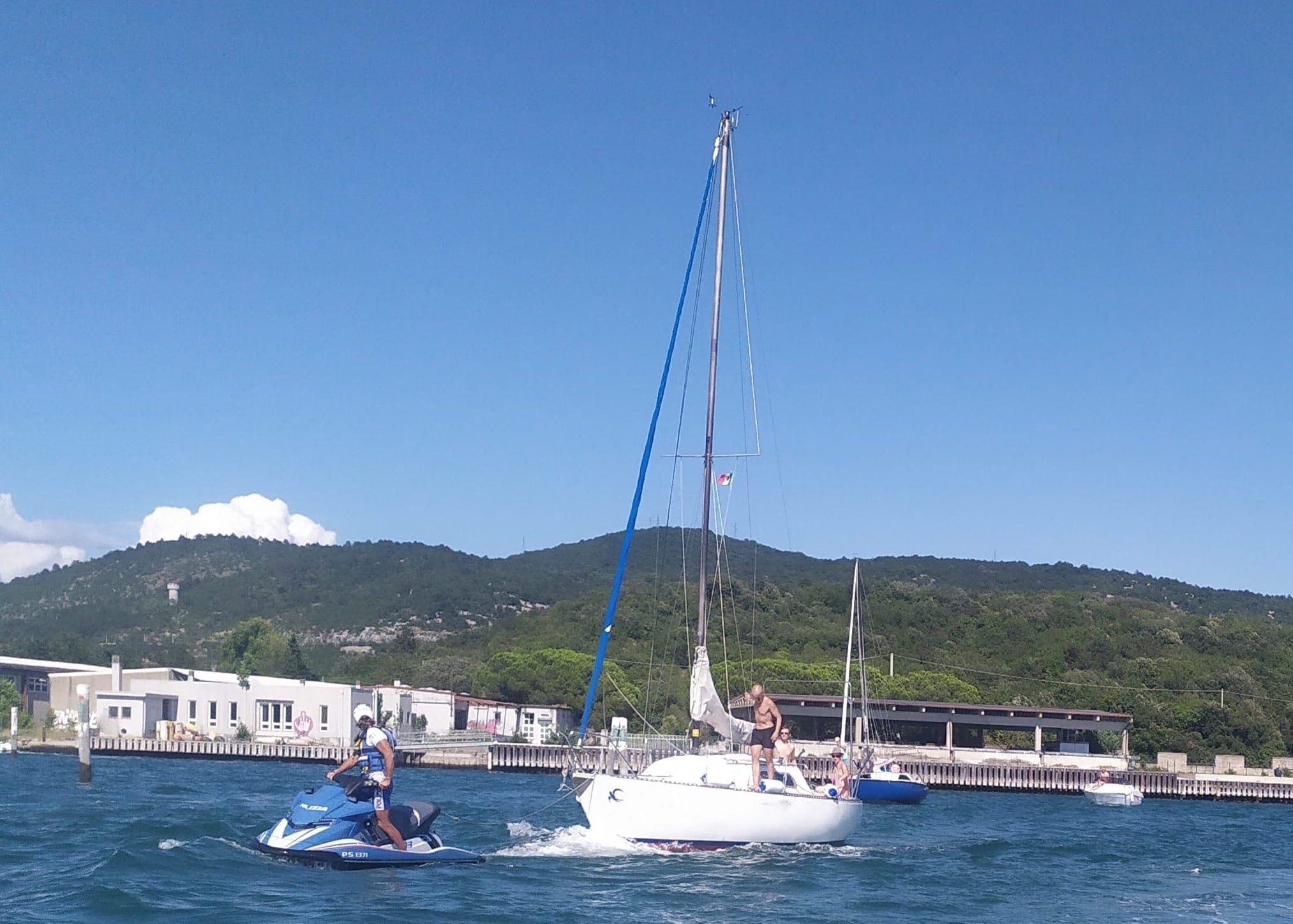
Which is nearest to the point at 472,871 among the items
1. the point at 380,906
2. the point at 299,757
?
the point at 380,906

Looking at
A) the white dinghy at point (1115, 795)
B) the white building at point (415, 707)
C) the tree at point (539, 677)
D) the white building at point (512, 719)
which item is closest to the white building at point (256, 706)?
the white building at point (415, 707)

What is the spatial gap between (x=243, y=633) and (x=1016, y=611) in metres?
77.4

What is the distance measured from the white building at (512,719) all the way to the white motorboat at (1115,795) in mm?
34059

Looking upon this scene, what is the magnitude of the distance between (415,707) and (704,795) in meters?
70.6

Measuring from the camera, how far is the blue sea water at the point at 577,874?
21703 mm

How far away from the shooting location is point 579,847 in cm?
2833

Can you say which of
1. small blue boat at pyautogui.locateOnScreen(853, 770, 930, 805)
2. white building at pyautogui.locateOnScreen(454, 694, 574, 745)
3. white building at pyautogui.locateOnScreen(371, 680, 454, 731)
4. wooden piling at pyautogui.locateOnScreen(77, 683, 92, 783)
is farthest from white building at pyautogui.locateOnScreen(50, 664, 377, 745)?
wooden piling at pyautogui.locateOnScreen(77, 683, 92, 783)

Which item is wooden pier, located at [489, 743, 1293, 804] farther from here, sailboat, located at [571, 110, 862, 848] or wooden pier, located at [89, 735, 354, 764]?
sailboat, located at [571, 110, 862, 848]

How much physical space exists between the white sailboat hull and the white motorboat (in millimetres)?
44539

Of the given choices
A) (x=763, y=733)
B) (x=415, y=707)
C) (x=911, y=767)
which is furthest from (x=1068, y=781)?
(x=763, y=733)

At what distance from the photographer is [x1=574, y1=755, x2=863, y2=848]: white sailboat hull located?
28.1m

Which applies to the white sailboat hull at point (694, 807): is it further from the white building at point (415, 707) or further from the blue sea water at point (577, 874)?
the white building at point (415, 707)

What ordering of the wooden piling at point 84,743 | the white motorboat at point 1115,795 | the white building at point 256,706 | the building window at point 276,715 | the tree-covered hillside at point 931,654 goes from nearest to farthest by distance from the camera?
the wooden piling at point 84,743
the white motorboat at point 1115,795
the white building at point 256,706
the building window at point 276,715
the tree-covered hillside at point 931,654

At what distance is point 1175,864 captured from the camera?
35.1 meters
